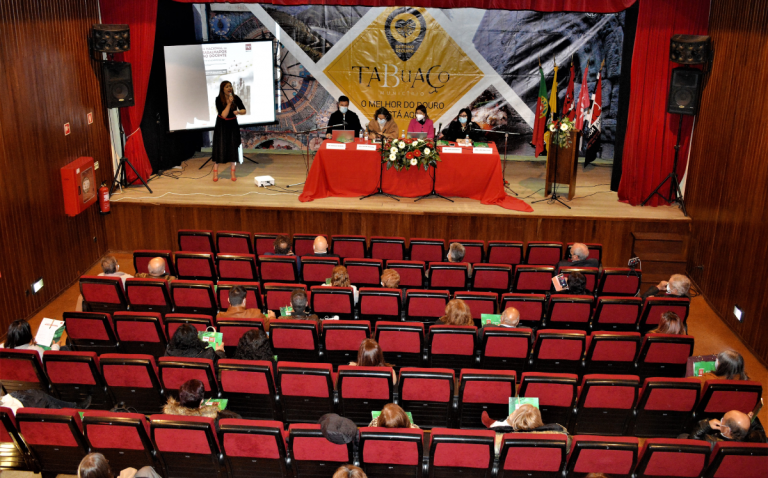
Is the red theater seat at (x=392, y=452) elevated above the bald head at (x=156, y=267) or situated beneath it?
situated beneath

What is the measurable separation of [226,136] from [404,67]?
12.4ft

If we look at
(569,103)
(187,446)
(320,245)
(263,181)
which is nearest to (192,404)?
(187,446)

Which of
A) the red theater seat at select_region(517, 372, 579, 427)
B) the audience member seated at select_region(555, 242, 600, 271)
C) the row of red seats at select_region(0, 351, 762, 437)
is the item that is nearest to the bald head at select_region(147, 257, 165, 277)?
the row of red seats at select_region(0, 351, 762, 437)

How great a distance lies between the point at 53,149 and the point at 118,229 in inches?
72.8

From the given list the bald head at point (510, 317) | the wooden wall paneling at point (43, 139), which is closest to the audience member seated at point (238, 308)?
the bald head at point (510, 317)

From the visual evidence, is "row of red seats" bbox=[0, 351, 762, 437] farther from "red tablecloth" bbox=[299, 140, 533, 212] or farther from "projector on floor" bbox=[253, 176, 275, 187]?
"projector on floor" bbox=[253, 176, 275, 187]

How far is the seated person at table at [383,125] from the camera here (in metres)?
10.7

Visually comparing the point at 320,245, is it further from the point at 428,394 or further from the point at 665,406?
the point at 665,406

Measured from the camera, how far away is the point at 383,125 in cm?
1075

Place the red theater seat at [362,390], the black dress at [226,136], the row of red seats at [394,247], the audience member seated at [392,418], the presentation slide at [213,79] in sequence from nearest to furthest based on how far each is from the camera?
the audience member seated at [392,418]
the red theater seat at [362,390]
the row of red seats at [394,247]
the black dress at [226,136]
the presentation slide at [213,79]

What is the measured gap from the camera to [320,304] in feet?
21.7

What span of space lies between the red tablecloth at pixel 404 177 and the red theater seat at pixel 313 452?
230 inches

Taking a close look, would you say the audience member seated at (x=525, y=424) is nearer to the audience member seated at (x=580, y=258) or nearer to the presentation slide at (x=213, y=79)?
the audience member seated at (x=580, y=258)

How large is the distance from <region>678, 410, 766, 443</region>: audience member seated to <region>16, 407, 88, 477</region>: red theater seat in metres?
4.30
